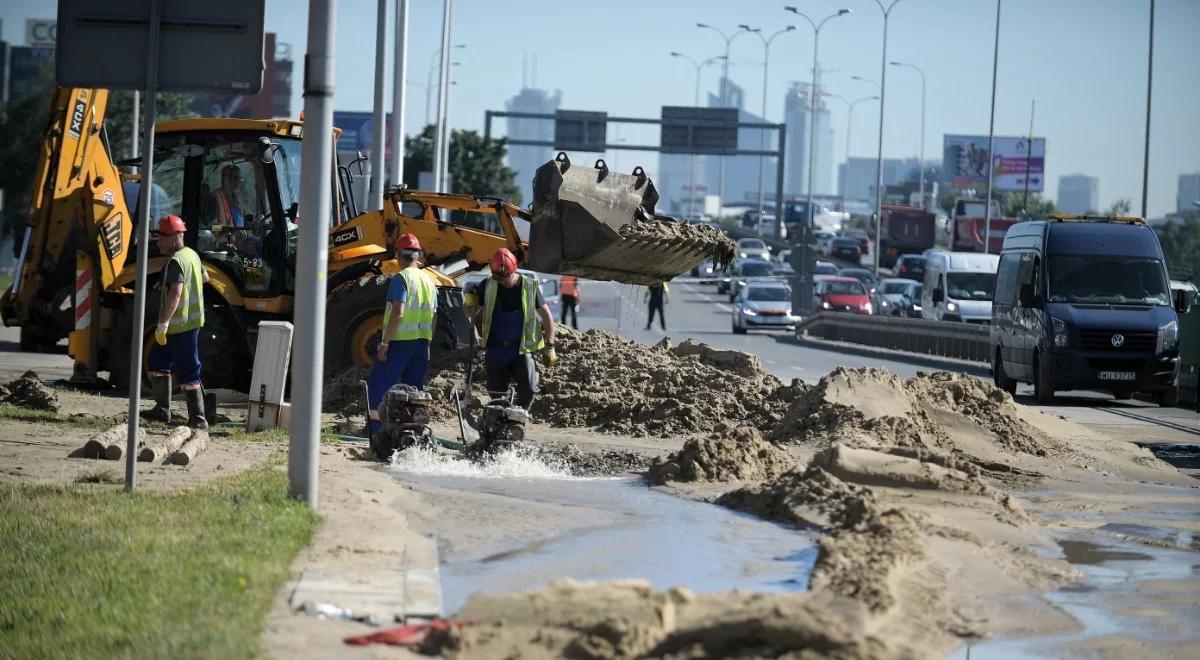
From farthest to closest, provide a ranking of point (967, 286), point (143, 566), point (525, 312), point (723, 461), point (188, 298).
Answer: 1. point (967, 286)
2. point (188, 298)
3. point (525, 312)
4. point (723, 461)
5. point (143, 566)

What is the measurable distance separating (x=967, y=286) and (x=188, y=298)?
3246cm

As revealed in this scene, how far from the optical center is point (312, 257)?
1052cm

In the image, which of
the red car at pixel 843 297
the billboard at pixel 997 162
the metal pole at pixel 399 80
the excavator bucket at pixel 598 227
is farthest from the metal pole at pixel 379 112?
the billboard at pixel 997 162

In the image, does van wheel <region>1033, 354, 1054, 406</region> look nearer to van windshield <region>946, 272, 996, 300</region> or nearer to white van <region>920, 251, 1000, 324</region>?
white van <region>920, 251, 1000, 324</region>

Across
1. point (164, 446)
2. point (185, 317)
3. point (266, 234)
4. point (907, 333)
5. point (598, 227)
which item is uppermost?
point (598, 227)

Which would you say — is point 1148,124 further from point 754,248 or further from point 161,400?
point 754,248

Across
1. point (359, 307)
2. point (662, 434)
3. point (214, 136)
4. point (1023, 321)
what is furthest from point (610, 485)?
point (1023, 321)

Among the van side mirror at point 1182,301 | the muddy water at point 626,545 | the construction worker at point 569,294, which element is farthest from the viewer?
the construction worker at point 569,294

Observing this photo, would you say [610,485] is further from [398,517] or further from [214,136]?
[214,136]

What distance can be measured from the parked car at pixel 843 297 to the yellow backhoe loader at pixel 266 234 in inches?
1587

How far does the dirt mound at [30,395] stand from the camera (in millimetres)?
16984

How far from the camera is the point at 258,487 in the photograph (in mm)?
11078

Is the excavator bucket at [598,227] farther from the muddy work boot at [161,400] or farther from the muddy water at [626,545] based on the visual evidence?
the muddy water at [626,545]

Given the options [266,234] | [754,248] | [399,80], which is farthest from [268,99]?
[266,234]
